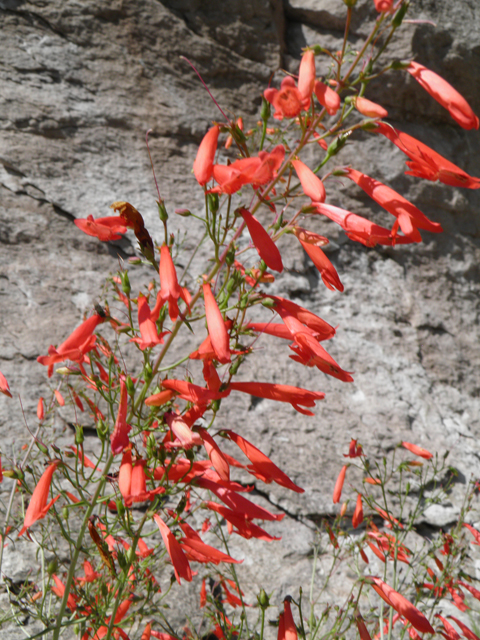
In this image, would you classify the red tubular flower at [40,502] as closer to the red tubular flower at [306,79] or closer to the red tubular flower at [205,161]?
the red tubular flower at [205,161]

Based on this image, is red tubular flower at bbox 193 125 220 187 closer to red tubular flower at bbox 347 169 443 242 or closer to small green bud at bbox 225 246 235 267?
small green bud at bbox 225 246 235 267

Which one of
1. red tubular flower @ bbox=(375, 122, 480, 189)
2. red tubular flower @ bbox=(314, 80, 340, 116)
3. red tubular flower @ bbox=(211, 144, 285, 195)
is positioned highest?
red tubular flower @ bbox=(314, 80, 340, 116)

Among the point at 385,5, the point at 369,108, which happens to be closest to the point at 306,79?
the point at 369,108

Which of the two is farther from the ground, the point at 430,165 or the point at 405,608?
the point at 430,165

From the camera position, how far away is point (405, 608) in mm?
1548

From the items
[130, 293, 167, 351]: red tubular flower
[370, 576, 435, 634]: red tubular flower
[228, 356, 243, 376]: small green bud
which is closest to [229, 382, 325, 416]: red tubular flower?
[228, 356, 243, 376]: small green bud

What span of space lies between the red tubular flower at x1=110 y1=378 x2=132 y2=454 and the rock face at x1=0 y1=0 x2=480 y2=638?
5.42 ft

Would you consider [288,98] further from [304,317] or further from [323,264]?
[304,317]

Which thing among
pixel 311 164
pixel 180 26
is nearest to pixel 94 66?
pixel 180 26

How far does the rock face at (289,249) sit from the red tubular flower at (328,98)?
7.78 ft

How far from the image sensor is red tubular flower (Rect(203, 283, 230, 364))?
109cm

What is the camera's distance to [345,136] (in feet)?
4.02

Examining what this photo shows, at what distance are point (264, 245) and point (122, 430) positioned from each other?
63cm

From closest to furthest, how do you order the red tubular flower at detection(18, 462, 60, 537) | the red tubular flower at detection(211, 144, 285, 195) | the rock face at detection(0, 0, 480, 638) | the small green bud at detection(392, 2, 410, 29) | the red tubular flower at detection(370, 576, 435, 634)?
1. the red tubular flower at detection(211, 144, 285, 195)
2. the small green bud at detection(392, 2, 410, 29)
3. the red tubular flower at detection(18, 462, 60, 537)
4. the red tubular flower at detection(370, 576, 435, 634)
5. the rock face at detection(0, 0, 480, 638)
